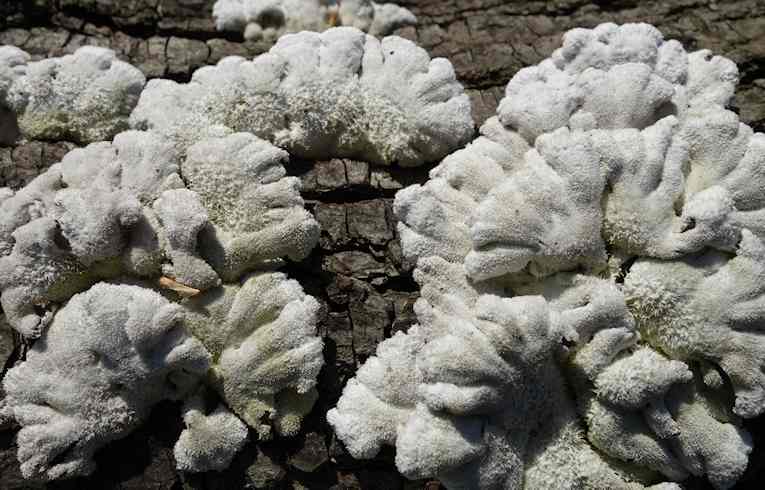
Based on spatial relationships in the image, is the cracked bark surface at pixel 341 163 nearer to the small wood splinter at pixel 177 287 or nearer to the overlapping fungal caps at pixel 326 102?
the overlapping fungal caps at pixel 326 102

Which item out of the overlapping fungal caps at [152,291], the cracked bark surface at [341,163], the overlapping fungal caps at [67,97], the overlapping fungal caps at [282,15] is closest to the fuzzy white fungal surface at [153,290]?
the overlapping fungal caps at [152,291]

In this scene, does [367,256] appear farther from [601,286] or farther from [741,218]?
[741,218]

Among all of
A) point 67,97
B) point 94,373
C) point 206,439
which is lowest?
point 206,439

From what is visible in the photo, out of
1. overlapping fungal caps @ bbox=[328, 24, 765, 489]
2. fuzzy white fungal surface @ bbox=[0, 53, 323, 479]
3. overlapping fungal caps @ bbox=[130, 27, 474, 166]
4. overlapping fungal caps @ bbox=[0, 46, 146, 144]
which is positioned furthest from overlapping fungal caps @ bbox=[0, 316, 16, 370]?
overlapping fungal caps @ bbox=[328, 24, 765, 489]

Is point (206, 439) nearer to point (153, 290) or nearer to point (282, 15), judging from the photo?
point (153, 290)

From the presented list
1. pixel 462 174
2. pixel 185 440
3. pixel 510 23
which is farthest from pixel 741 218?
pixel 185 440

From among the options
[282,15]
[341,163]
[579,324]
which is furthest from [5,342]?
[579,324]
